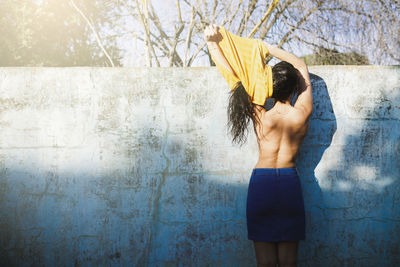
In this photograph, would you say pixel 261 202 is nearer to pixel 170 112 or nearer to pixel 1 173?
pixel 170 112

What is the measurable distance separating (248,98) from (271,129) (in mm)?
280

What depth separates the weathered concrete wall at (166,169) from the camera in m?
2.04

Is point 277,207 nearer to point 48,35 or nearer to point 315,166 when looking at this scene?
point 315,166

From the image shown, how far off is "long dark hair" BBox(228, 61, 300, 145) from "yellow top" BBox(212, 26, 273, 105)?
67 mm

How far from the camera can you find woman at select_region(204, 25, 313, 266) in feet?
5.53

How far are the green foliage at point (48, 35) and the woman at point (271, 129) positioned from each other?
28.6 ft

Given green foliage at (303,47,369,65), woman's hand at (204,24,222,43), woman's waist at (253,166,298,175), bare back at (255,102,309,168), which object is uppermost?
green foliage at (303,47,369,65)

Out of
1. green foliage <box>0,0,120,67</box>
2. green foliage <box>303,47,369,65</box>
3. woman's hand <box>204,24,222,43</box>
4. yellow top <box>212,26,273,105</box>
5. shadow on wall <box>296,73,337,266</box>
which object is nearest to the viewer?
yellow top <box>212,26,273,105</box>

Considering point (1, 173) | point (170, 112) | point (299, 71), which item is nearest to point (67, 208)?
point (1, 173)

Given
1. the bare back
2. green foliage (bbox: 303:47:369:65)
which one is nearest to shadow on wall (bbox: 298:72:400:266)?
the bare back

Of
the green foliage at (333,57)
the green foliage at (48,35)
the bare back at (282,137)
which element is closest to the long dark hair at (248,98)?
the bare back at (282,137)

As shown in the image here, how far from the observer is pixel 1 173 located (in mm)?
2031

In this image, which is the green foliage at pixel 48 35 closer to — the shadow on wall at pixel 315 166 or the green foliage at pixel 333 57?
the green foliage at pixel 333 57

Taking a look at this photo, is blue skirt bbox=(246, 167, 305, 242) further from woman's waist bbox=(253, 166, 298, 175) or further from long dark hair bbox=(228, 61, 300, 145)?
long dark hair bbox=(228, 61, 300, 145)
